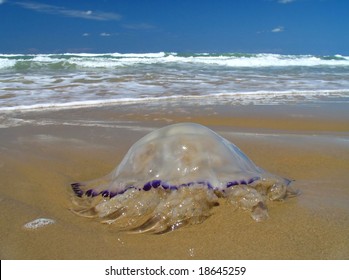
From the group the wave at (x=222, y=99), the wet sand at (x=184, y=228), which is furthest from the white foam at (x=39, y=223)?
the wave at (x=222, y=99)

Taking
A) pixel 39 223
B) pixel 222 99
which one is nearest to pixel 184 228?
pixel 39 223

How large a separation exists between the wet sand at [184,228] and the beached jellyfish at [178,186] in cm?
7

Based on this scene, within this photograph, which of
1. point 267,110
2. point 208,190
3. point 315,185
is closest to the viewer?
point 208,190

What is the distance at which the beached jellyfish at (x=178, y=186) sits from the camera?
2.14 m

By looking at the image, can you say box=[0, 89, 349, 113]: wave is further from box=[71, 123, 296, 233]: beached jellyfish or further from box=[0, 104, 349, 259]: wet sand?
box=[71, 123, 296, 233]: beached jellyfish

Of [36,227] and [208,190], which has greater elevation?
[208,190]

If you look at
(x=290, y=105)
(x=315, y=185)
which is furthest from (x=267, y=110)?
(x=315, y=185)

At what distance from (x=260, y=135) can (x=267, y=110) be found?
5.17 ft

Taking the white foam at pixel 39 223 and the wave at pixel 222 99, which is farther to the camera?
the wave at pixel 222 99

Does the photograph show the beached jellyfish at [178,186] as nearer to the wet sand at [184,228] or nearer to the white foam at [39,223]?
the wet sand at [184,228]

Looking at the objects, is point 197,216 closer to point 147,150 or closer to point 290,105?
point 147,150

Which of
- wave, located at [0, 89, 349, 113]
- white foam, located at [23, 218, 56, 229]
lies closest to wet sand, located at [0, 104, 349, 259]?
white foam, located at [23, 218, 56, 229]

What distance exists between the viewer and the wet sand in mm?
1918

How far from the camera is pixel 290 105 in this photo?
20.4ft
